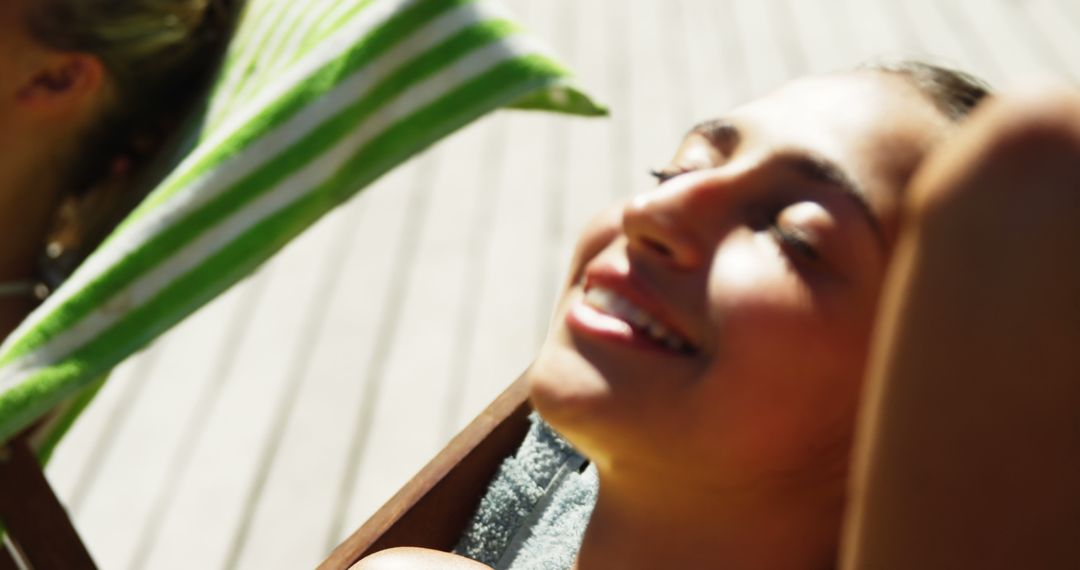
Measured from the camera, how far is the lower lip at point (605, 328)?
0.69 m

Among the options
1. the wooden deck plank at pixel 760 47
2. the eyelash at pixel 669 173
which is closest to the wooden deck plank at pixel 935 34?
the wooden deck plank at pixel 760 47

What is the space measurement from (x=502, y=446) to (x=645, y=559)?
36 centimetres

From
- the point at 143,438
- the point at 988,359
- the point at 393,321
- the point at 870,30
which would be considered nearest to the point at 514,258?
the point at 393,321

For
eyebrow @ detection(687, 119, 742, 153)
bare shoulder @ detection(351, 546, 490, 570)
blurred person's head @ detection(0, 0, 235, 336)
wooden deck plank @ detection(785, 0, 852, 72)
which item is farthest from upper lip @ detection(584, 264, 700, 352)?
wooden deck plank @ detection(785, 0, 852, 72)

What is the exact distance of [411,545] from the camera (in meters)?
0.98

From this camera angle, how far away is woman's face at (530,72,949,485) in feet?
2.15

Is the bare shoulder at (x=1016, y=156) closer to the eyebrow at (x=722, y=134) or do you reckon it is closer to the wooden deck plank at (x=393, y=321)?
the eyebrow at (x=722, y=134)

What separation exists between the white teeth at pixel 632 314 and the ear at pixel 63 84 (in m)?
0.88

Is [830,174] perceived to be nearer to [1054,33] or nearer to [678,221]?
[678,221]

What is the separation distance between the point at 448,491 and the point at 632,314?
0.37 metres

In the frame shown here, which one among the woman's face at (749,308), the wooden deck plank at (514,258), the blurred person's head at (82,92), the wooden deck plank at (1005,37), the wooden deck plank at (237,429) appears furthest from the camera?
the wooden deck plank at (1005,37)

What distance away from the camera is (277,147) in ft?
4.04

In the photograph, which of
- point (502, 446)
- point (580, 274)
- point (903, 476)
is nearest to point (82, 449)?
point (502, 446)

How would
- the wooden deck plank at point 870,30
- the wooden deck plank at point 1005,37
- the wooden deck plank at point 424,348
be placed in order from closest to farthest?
1. the wooden deck plank at point 424,348
2. the wooden deck plank at point 1005,37
3. the wooden deck plank at point 870,30
